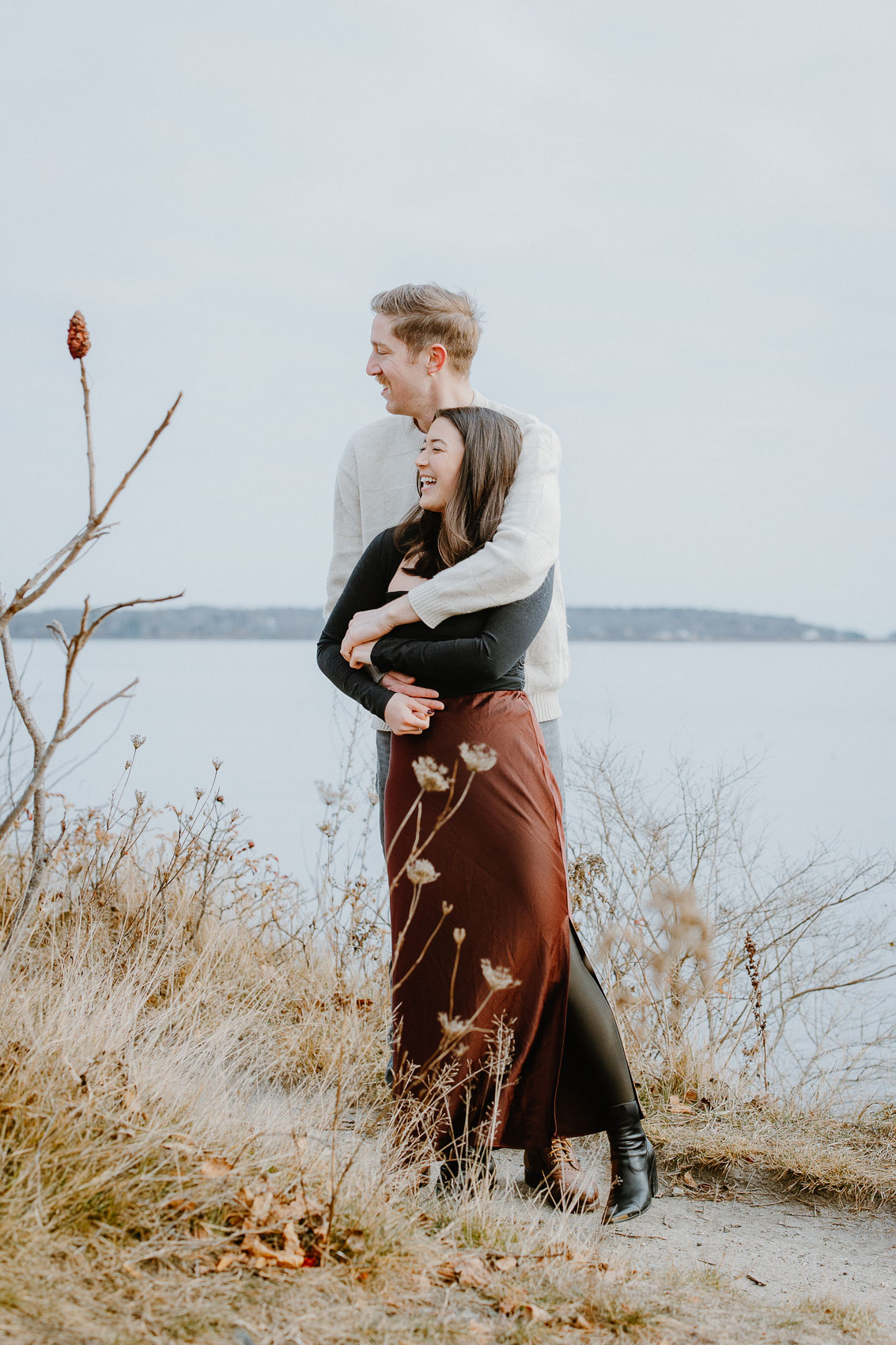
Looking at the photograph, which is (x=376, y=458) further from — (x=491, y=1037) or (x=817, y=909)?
(x=817, y=909)

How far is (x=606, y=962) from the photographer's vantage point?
173 inches

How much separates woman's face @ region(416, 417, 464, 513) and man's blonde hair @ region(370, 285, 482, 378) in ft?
0.87

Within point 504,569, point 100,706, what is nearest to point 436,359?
point 504,569

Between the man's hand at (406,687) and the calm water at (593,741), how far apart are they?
1.60 metres

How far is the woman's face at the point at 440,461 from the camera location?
111 inches

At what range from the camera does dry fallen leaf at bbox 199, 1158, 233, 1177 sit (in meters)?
2.14

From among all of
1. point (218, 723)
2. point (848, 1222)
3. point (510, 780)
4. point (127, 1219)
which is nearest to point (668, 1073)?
point (848, 1222)

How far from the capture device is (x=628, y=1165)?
2.87 metres

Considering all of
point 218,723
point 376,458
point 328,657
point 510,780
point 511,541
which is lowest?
point 218,723

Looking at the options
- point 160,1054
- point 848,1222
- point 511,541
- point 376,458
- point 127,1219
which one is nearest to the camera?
point 127,1219

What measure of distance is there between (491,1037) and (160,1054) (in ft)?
2.97

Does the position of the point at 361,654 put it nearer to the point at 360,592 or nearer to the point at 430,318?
the point at 360,592

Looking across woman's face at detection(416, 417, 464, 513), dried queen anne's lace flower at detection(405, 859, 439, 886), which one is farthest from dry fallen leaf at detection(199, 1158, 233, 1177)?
woman's face at detection(416, 417, 464, 513)

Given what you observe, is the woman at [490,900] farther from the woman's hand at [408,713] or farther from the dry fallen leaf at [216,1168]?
the dry fallen leaf at [216,1168]
